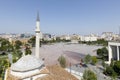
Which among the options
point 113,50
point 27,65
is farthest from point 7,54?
point 27,65

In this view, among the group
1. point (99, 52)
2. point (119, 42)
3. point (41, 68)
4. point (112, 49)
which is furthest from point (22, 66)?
point (99, 52)

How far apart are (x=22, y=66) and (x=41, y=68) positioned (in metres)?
1.71

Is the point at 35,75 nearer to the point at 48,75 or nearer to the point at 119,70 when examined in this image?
the point at 48,75

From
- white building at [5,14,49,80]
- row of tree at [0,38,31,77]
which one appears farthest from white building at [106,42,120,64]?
white building at [5,14,49,80]

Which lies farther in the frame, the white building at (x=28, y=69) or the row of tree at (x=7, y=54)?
the row of tree at (x=7, y=54)

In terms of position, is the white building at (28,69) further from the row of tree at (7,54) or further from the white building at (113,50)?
the white building at (113,50)

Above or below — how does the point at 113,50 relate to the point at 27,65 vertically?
below

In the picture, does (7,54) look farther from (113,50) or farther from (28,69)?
(28,69)

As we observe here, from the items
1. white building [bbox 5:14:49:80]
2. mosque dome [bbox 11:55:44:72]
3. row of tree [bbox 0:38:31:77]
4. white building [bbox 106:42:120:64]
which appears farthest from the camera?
white building [bbox 106:42:120:64]

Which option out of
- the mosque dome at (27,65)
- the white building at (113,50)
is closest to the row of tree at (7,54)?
the mosque dome at (27,65)

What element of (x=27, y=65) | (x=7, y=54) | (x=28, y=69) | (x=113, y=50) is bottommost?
(x=7, y=54)

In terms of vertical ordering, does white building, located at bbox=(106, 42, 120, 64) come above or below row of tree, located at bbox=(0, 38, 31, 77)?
above

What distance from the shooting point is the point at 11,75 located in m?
12.0

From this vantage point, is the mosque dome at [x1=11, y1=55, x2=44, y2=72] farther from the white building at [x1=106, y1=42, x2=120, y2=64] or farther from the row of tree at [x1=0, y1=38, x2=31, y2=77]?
the white building at [x1=106, y1=42, x2=120, y2=64]
